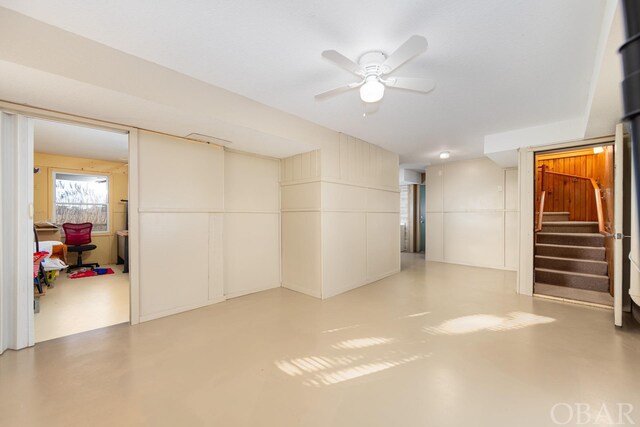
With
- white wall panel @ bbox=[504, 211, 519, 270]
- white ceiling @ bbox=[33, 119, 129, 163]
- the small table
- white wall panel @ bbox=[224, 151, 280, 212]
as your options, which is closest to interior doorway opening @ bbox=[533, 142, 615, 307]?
white wall panel @ bbox=[504, 211, 519, 270]

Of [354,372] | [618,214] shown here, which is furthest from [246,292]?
[618,214]

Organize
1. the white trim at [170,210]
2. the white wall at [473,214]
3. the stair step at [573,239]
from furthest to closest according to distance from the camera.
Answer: the white wall at [473,214] → the stair step at [573,239] → the white trim at [170,210]

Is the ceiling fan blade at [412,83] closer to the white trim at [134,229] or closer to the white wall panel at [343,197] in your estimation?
the white wall panel at [343,197]

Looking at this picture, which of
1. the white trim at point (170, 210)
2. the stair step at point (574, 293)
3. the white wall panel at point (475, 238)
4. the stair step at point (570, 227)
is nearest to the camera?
the white trim at point (170, 210)

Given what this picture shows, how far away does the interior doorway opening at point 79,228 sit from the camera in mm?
3551

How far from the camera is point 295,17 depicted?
1929 millimetres

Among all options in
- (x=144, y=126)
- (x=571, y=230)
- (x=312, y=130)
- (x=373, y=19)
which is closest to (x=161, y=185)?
(x=144, y=126)

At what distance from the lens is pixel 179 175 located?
140 inches

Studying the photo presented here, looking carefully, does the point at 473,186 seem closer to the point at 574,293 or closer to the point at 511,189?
the point at 511,189

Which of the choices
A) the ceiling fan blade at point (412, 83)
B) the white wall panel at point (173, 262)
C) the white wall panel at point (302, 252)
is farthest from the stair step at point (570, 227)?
the white wall panel at point (173, 262)

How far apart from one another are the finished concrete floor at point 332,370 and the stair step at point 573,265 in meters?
1.17

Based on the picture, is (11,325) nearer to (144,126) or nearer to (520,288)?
(144,126)

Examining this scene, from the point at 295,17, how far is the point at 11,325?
3618 millimetres

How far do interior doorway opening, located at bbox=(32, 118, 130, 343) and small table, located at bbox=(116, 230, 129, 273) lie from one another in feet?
0.07
